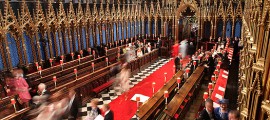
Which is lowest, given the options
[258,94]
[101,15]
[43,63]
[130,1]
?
[43,63]

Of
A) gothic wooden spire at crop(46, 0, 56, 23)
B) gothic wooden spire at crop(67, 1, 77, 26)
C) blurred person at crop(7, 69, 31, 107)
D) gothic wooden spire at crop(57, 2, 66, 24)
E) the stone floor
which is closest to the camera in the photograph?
blurred person at crop(7, 69, 31, 107)

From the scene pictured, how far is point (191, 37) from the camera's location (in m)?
19.7

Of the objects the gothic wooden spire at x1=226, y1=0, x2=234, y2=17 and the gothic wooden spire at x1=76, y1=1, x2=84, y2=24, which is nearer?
the gothic wooden spire at x1=76, y1=1, x2=84, y2=24

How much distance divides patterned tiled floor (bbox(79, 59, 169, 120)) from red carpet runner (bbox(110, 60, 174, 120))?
358 millimetres

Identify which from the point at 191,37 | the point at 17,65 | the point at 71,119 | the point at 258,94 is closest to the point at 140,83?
the point at 71,119

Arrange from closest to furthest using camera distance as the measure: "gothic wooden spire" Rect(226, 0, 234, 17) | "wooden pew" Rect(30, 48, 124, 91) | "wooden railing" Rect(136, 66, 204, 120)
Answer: "wooden railing" Rect(136, 66, 204, 120)
"wooden pew" Rect(30, 48, 124, 91)
"gothic wooden spire" Rect(226, 0, 234, 17)

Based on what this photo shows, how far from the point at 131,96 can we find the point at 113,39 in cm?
838

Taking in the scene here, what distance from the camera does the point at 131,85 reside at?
11.2 meters

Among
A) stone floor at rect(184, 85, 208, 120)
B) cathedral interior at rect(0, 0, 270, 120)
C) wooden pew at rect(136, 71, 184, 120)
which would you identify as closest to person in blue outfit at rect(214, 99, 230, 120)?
cathedral interior at rect(0, 0, 270, 120)

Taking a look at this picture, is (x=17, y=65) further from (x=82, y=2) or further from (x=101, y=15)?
(x=101, y=15)

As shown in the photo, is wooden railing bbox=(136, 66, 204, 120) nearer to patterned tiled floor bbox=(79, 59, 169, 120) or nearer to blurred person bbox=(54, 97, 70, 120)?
patterned tiled floor bbox=(79, 59, 169, 120)

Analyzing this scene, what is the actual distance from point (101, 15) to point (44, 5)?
4.63 metres

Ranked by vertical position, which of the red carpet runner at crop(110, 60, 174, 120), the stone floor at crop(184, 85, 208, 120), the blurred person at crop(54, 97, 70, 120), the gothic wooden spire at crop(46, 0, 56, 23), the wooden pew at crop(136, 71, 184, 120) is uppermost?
the gothic wooden spire at crop(46, 0, 56, 23)

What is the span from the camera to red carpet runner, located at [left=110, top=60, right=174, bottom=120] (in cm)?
791
